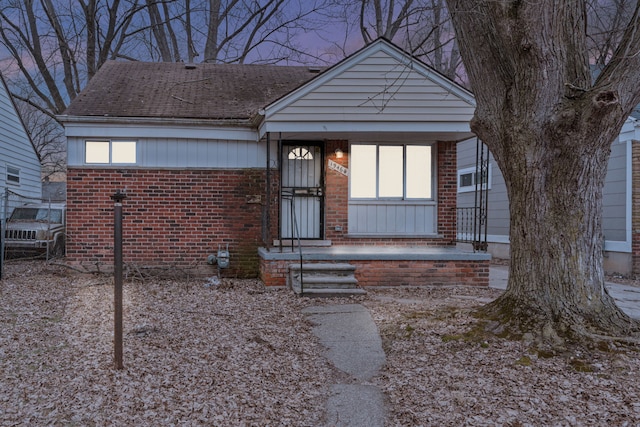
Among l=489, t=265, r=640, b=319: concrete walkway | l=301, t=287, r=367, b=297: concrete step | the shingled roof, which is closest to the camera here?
l=489, t=265, r=640, b=319: concrete walkway

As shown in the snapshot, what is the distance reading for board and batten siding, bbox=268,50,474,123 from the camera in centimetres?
884

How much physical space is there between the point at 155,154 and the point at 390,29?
12.4 m

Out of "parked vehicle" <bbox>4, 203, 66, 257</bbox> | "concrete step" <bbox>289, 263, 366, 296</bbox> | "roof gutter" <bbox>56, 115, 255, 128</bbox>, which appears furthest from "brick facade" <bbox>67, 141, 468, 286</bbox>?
"parked vehicle" <bbox>4, 203, 66, 257</bbox>

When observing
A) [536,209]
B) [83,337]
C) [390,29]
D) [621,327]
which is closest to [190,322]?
[83,337]

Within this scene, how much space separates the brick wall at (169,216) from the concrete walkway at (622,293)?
486cm

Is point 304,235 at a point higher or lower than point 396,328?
higher

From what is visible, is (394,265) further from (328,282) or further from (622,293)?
(622,293)

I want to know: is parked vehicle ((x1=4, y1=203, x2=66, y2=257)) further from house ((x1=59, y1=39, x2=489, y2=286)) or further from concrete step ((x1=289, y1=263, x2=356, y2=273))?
concrete step ((x1=289, y1=263, x2=356, y2=273))

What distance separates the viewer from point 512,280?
5.27 meters

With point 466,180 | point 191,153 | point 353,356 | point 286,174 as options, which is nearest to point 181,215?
point 191,153

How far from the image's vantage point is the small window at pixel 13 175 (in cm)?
1431

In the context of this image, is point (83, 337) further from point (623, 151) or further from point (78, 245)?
point (623, 151)

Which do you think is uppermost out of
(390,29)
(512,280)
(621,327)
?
(390,29)

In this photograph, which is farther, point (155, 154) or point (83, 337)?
point (155, 154)
